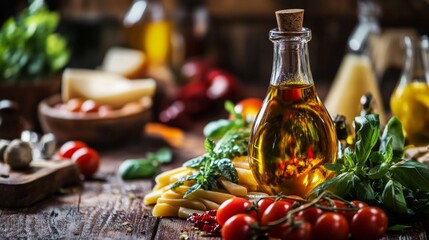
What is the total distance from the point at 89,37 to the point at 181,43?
48 centimetres

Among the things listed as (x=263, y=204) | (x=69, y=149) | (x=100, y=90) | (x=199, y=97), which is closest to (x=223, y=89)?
(x=199, y=97)

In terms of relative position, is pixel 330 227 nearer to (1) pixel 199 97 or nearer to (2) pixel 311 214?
(2) pixel 311 214

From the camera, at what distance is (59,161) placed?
6.71 feet

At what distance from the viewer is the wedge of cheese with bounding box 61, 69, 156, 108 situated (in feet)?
8.47

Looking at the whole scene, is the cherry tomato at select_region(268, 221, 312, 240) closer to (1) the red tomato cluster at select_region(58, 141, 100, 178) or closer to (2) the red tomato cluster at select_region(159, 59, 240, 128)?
(1) the red tomato cluster at select_region(58, 141, 100, 178)

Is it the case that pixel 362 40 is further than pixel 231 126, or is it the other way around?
pixel 362 40

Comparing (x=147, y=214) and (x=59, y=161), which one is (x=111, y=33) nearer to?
(x=59, y=161)

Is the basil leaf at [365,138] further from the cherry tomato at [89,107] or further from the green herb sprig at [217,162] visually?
the cherry tomato at [89,107]

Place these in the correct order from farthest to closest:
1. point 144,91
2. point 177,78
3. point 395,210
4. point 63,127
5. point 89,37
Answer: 1. point 89,37
2. point 177,78
3. point 144,91
4. point 63,127
5. point 395,210

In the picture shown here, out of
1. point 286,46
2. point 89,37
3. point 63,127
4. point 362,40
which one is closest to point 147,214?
point 286,46

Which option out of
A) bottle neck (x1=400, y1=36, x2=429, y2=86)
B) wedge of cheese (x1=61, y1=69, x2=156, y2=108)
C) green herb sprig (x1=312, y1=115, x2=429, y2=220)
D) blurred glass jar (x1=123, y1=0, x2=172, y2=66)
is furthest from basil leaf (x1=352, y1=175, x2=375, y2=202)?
blurred glass jar (x1=123, y1=0, x2=172, y2=66)

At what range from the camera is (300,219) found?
1441 mm

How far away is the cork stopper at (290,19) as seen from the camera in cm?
159

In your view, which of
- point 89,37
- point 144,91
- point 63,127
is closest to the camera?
point 63,127
